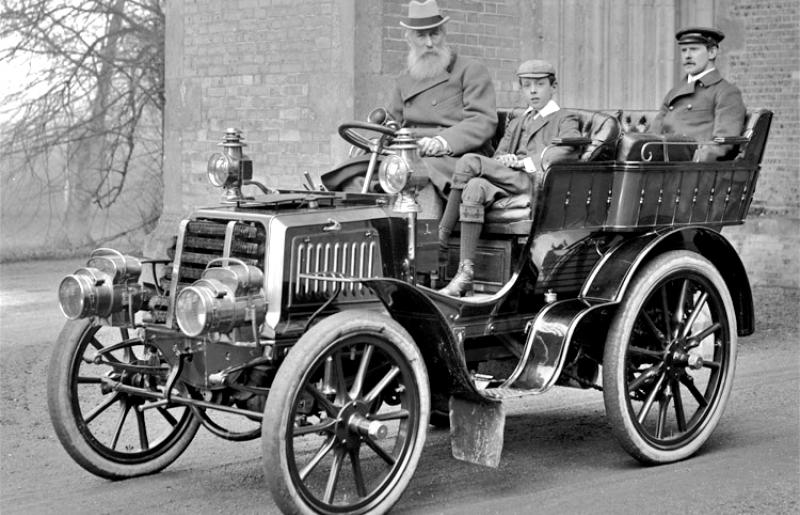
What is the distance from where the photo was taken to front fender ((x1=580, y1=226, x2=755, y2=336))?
245 inches

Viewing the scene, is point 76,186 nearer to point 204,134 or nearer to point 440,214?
point 204,134

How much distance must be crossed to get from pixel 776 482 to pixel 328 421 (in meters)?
2.19

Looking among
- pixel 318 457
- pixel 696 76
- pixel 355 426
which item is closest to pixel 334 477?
pixel 318 457

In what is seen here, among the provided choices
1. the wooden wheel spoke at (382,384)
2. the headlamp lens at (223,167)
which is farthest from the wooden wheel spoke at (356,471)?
the headlamp lens at (223,167)

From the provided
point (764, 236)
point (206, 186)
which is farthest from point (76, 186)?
point (764, 236)

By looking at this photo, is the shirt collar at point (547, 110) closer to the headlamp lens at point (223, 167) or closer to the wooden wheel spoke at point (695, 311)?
the wooden wheel spoke at point (695, 311)

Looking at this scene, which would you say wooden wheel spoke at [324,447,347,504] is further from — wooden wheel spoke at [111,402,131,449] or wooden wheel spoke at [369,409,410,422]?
wooden wheel spoke at [111,402,131,449]

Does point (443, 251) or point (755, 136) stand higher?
point (755, 136)

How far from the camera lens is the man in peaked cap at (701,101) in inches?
280

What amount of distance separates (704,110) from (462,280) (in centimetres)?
212

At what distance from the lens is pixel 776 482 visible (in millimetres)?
5918

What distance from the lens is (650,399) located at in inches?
250

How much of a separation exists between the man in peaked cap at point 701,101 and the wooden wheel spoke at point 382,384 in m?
2.64

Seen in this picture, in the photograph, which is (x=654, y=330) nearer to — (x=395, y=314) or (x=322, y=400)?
(x=395, y=314)
